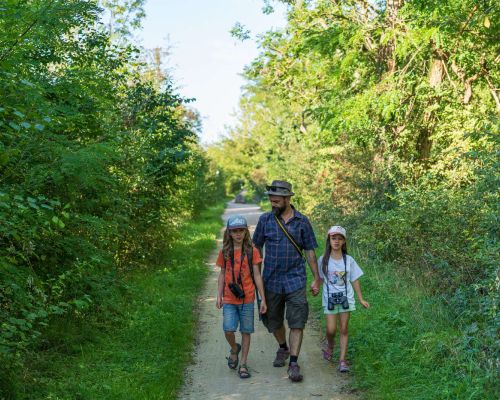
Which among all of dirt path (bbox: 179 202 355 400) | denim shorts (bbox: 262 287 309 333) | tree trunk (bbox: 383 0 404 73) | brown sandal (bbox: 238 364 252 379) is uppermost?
tree trunk (bbox: 383 0 404 73)

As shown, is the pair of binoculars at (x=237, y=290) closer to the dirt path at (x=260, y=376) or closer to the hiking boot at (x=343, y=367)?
the dirt path at (x=260, y=376)

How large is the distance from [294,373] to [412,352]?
4.09 feet

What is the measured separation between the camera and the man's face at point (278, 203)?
6.57 m

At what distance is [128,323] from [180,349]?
1.18 m

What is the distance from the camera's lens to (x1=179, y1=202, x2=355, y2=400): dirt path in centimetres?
595

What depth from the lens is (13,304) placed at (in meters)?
4.98

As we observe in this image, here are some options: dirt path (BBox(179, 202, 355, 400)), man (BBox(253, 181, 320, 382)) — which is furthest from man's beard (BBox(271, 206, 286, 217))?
dirt path (BBox(179, 202, 355, 400))

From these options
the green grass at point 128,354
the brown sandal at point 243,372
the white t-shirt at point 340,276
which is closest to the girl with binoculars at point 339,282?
the white t-shirt at point 340,276

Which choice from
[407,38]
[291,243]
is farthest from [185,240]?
[291,243]

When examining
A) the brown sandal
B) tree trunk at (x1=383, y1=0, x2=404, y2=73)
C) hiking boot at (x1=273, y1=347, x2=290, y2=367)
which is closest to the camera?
the brown sandal

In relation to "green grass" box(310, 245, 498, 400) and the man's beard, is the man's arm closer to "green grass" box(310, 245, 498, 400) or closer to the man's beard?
the man's beard

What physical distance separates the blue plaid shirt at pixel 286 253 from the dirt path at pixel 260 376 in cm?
95

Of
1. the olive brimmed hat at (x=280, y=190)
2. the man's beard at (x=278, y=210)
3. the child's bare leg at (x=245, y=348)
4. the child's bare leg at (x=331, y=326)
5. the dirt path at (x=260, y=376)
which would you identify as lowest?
the dirt path at (x=260, y=376)

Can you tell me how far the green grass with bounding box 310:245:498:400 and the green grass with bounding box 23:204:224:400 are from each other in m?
2.06
